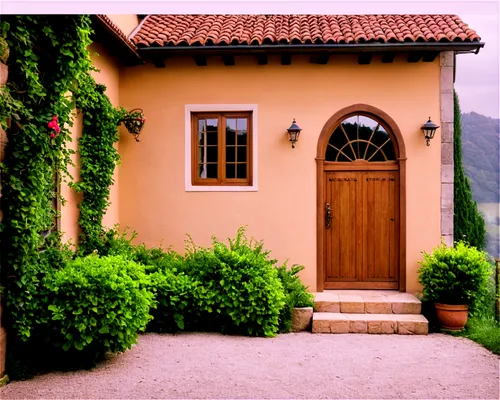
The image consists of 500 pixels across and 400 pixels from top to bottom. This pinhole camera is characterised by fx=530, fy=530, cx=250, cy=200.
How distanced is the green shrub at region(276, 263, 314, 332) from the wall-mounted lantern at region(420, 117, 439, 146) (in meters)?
3.01

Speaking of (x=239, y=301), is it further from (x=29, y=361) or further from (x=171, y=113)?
(x=171, y=113)

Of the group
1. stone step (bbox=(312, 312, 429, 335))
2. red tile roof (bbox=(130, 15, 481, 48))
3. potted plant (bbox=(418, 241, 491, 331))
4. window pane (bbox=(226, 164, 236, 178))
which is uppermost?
red tile roof (bbox=(130, 15, 481, 48))

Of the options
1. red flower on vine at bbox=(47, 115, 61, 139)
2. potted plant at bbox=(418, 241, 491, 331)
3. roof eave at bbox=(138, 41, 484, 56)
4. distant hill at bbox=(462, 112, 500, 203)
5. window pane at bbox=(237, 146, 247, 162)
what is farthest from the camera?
distant hill at bbox=(462, 112, 500, 203)

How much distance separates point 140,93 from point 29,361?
5.10 m

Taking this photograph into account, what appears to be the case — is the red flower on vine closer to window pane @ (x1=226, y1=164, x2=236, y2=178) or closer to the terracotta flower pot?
window pane @ (x1=226, y1=164, x2=236, y2=178)

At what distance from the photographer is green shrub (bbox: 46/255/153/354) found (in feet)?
17.5

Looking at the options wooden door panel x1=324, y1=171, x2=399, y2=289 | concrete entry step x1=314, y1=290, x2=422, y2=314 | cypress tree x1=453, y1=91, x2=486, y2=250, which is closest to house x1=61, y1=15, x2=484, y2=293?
wooden door panel x1=324, y1=171, x2=399, y2=289

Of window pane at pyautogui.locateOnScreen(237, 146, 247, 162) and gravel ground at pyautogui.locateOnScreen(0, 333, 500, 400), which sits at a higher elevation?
window pane at pyautogui.locateOnScreen(237, 146, 247, 162)

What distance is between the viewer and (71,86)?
567 cm

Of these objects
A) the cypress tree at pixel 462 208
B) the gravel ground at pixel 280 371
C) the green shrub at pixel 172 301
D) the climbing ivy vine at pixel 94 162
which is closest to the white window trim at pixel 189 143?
the climbing ivy vine at pixel 94 162

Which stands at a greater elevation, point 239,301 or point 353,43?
point 353,43

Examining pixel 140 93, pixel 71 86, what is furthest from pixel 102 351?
pixel 140 93

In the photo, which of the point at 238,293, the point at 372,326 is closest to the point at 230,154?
the point at 238,293

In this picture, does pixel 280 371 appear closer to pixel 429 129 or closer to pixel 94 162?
pixel 94 162
